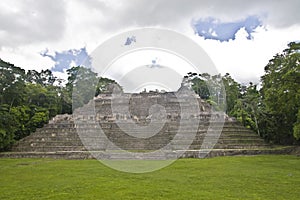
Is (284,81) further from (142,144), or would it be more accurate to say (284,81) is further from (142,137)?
(142,137)

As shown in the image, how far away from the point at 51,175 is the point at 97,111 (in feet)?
66.6

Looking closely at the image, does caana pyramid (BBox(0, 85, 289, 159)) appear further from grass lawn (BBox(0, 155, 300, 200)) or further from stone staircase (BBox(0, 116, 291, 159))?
grass lawn (BBox(0, 155, 300, 200))

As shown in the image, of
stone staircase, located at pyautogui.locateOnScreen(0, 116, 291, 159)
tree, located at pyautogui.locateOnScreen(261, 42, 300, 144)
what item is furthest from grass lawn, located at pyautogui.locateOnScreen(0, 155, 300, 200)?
stone staircase, located at pyautogui.locateOnScreen(0, 116, 291, 159)

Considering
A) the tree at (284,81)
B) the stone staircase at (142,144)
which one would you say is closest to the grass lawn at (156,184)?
the tree at (284,81)

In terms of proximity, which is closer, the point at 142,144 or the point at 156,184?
the point at 156,184

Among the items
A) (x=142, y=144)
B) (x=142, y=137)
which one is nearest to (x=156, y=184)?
(x=142, y=144)

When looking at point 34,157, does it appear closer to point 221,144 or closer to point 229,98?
point 221,144

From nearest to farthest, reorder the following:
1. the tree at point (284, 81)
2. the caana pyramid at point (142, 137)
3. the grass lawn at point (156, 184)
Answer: the grass lawn at point (156, 184), the tree at point (284, 81), the caana pyramid at point (142, 137)

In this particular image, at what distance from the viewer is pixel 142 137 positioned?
22719 millimetres

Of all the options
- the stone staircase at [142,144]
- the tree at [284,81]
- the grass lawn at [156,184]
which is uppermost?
the tree at [284,81]

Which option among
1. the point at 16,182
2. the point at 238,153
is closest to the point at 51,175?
the point at 16,182

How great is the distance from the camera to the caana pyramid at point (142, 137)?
19.0 meters

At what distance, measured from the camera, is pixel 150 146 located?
21219 millimetres

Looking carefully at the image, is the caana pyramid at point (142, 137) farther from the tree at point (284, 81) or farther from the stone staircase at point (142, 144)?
the tree at point (284, 81)
